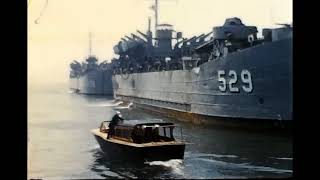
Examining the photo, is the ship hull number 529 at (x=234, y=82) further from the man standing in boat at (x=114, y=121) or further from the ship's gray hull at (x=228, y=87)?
the man standing in boat at (x=114, y=121)

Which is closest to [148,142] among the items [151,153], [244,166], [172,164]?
[151,153]

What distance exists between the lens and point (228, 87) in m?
5.83

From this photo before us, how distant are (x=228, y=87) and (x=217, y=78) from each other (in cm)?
30

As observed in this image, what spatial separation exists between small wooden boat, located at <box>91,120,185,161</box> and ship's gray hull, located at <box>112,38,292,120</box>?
91 centimetres

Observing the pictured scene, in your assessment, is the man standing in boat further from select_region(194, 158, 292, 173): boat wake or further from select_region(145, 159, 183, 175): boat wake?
select_region(194, 158, 292, 173): boat wake

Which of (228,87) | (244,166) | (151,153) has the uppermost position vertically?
(228,87)

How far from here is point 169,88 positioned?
235 inches

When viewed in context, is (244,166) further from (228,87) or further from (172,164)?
(228,87)

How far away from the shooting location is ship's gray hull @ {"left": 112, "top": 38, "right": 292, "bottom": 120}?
223 inches

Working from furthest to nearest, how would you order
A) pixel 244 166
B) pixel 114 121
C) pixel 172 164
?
pixel 114 121, pixel 244 166, pixel 172 164
